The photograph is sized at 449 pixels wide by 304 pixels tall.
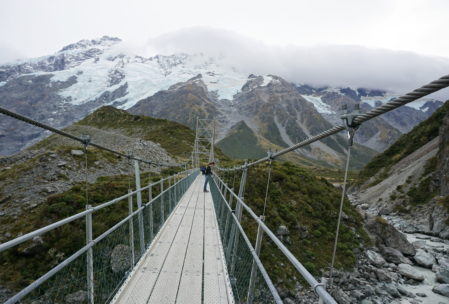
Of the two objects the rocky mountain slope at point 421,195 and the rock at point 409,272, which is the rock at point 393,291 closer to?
the rock at point 409,272

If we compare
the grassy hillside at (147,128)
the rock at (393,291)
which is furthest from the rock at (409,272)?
the grassy hillside at (147,128)

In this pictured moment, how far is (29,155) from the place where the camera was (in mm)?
29438

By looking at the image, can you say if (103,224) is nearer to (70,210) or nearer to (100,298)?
(70,210)

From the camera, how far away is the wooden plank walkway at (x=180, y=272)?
3.76 metres

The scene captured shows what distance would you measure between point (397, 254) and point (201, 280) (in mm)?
13555

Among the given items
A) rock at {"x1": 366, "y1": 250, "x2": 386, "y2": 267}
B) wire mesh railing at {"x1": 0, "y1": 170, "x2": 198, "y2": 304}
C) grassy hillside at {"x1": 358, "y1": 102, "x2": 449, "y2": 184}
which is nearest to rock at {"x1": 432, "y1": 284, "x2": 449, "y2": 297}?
rock at {"x1": 366, "y1": 250, "x2": 386, "y2": 267}

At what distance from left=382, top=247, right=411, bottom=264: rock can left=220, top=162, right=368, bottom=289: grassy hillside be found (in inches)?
45.5

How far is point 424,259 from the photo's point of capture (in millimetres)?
13766

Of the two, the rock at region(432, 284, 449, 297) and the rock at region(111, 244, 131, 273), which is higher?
the rock at region(111, 244, 131, 273)

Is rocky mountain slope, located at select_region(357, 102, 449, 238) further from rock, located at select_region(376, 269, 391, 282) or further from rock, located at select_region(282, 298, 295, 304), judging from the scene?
rock, located at select_region(282, 298, 295, 304)

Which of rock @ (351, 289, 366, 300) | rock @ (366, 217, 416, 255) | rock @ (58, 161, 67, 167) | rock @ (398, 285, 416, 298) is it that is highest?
rock @ (58, 161, 67, 167)

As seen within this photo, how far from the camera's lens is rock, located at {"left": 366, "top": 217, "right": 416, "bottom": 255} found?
14723mm

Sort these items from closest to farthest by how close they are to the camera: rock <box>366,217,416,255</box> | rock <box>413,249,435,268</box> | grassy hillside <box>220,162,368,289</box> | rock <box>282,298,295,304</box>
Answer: rock <box>282,298,295,304</box> → grassy hillside <box>220,162,368,289</box> → rock <box>413,249,435,268</box> → rock <box>366,217,416,255</box>

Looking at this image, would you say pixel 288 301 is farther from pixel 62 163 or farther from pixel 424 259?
pixel 62 163
